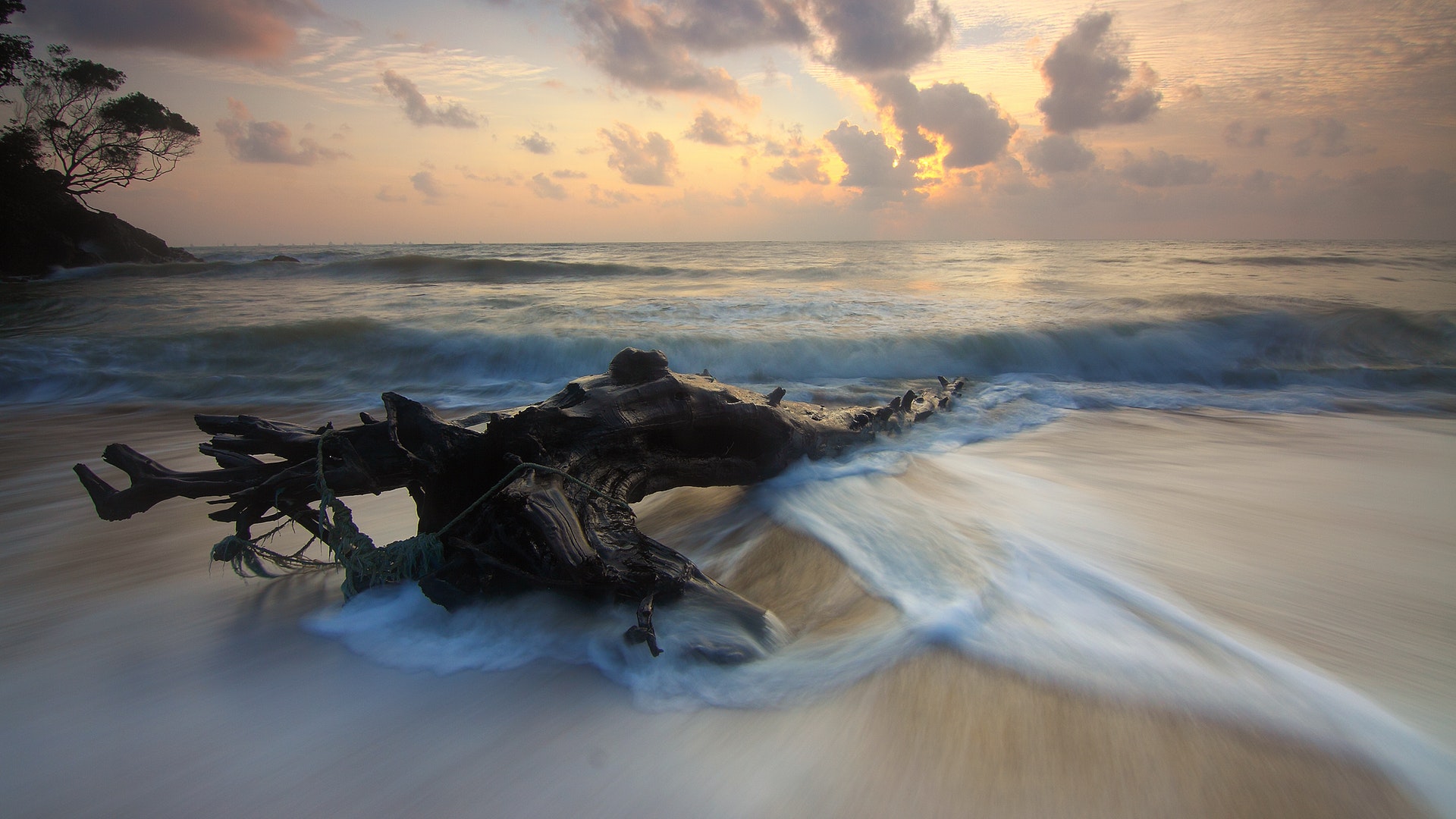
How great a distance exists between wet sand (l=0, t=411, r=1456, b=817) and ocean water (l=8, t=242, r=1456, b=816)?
8 centimetres

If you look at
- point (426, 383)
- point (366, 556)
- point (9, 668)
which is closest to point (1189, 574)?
point (366, 556)

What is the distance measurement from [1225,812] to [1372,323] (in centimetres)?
1150

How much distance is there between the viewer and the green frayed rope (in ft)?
6.30

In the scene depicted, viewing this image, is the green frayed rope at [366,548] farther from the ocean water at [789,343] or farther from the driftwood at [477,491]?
the ocean water at [789,343]

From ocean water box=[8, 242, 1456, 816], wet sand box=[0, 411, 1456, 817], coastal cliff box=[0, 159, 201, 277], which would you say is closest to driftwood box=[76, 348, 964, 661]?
ocean water box=[8, 242, 1456, 816]

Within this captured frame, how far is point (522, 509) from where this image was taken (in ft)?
5.95

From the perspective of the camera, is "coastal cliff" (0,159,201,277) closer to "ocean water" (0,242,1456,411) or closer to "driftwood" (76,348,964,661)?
"ocean water" (0,242,1456,411)

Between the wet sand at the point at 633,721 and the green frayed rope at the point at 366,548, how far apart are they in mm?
203

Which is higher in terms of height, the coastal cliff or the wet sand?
the coastal cliff

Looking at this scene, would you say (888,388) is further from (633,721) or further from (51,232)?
(51,232)

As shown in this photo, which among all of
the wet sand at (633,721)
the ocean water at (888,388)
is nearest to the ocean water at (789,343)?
the ocean water at (888,388)

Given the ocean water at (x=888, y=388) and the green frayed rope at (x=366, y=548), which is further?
the green frayed rope at (x=366, y=548)

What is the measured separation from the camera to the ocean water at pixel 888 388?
1756mm

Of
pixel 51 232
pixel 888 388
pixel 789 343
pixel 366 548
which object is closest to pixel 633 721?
pixel 366 548
